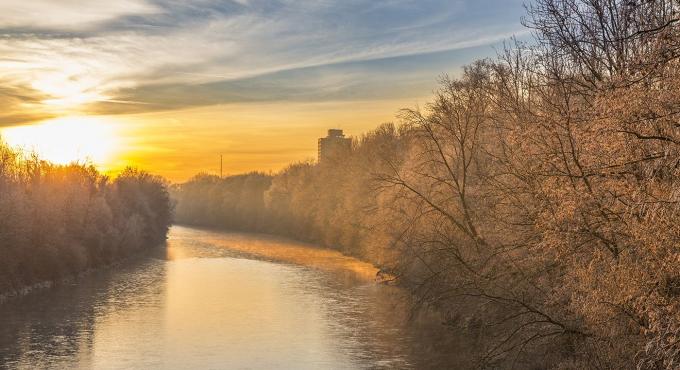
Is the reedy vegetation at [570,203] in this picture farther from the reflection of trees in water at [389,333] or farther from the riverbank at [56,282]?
the riverbank at [56,282]

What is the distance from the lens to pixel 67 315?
3484cm

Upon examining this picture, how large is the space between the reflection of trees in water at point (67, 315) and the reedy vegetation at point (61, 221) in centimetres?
204

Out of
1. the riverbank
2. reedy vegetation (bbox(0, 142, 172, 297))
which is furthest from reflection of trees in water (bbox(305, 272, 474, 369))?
reedy vegetation (bbox(0, 142, 172, 297))

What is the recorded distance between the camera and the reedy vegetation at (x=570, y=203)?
12.3m

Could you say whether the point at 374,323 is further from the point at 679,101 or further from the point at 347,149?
the point at 347,149

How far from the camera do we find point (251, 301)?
39.7 m

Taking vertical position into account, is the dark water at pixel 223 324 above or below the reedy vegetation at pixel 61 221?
below

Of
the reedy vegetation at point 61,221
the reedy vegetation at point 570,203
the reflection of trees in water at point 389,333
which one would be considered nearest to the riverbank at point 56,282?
the reedy vegetation at point 61,221

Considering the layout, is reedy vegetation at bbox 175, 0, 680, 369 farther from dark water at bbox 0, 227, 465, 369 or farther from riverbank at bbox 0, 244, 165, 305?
riverbank at bbox 0, 244, 165, 305

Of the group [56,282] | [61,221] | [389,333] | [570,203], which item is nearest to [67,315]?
[56,282]

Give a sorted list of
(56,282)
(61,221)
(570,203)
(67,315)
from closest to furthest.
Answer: (570,203) < (67,315) < (56,282) < (61,221)

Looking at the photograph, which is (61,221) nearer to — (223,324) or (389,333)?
(223,324)

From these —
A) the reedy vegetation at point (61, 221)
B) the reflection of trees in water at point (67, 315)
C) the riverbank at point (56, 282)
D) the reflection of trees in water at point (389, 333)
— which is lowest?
the reflection of trees in water at point (389, 333)

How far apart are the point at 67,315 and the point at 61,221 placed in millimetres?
18647
